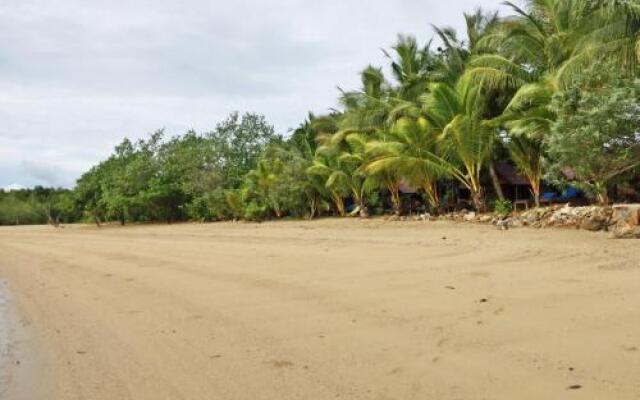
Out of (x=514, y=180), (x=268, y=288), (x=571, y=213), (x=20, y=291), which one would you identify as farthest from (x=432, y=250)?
(x=514, y=180)

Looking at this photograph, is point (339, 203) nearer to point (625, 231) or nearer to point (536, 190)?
point (536, 190)

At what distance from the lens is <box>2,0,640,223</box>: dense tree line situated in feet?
47.1

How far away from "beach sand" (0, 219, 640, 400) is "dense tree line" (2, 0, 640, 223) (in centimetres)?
437

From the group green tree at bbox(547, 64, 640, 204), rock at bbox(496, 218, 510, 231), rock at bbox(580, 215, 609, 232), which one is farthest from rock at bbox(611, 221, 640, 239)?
rock at bbox(496, 218, 510, 231)

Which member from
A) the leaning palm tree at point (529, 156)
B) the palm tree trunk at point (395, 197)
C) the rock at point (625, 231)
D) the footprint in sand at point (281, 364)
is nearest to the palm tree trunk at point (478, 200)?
the leaning palm tree at point (529, 156)

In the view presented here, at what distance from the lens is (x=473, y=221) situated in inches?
754

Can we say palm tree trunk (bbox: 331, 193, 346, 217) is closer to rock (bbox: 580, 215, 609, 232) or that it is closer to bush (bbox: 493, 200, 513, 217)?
bush (bbox: 493, 200, 513, 217)

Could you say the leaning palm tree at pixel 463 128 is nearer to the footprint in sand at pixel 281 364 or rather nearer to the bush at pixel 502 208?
the bush at pixel 502 208

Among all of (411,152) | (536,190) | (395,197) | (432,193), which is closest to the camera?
(536,190)

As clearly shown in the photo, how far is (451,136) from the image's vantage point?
2050 cm

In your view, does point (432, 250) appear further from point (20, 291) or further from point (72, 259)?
point (72, 259)

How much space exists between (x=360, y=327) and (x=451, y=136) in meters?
15.5

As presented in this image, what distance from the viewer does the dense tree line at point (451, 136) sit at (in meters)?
14.3

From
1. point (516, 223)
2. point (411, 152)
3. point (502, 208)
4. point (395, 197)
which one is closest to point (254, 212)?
point (395, 197)
